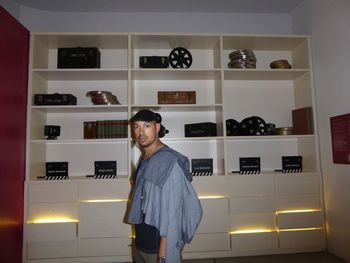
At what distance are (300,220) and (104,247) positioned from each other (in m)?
2.07

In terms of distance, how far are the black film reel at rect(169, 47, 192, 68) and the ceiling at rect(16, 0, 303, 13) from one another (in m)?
0.61

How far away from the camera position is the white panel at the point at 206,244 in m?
2.49

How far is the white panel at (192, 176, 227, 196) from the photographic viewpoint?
254cm

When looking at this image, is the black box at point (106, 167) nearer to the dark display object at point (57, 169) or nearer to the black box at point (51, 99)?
the dark display object at point (57, 169)

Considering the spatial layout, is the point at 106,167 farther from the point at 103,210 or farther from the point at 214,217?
the point at 214,217

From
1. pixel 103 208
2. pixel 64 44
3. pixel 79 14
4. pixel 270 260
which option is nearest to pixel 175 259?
pixel 103 208

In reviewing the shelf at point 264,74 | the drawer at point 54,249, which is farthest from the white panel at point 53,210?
the shelf at point 264,74

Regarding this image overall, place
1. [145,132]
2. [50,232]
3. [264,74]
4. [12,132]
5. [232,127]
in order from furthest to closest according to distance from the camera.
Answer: [264,74]
[232,127]
[50,232]
[12,132]
[145,132]

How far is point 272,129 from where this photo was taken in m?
2.80

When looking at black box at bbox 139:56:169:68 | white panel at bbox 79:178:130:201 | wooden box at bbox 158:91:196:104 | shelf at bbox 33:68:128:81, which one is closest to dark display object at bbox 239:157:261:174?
wooden box at bbox 158:91:196:104

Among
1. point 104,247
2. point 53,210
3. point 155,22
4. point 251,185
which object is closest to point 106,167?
point 53,210

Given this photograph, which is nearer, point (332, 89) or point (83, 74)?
point (332, 89)

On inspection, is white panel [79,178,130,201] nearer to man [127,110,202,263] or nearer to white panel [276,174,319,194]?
man [127,110,202,263]

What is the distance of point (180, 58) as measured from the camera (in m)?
2.84
